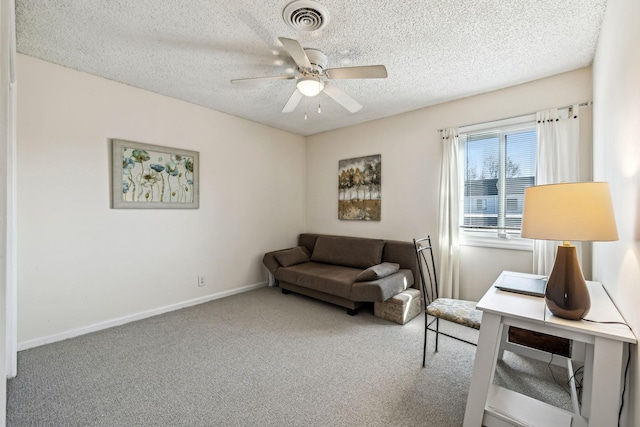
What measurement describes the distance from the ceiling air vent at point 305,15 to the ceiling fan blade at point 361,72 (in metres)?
0.32

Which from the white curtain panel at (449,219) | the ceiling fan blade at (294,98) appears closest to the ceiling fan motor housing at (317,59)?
the ceiling fan blade at (294,98)

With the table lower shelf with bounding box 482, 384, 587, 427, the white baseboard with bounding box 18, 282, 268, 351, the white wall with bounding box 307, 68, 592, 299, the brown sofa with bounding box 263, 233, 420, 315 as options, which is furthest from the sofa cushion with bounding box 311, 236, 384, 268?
the table lower shelf with bounding box 482, 384, 587, 427

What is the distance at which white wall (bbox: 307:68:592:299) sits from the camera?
9.04 ft

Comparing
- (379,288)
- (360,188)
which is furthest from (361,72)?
(360,188)

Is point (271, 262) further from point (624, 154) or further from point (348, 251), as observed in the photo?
point (624, 154)

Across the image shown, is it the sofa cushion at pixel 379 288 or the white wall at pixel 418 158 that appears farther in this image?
the sofa cushion at pixel 379 288

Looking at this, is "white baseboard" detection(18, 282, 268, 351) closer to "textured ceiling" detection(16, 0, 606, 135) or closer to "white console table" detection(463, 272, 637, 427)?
"textured ceiling" detection(16, 0, 606, 135)

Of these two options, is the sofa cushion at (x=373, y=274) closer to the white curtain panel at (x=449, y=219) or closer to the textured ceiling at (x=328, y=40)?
Result: the white curtain panel at (x=449, y=219)

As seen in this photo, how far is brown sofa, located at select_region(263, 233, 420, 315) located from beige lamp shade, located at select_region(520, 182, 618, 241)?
6.06ft

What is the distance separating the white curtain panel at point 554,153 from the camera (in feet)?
8.52

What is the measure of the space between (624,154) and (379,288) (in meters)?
2.11

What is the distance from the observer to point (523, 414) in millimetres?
1514

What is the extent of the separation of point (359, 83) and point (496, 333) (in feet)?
8.33

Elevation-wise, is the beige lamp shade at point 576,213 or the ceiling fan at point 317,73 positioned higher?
the ceiling fan at point 317,73
